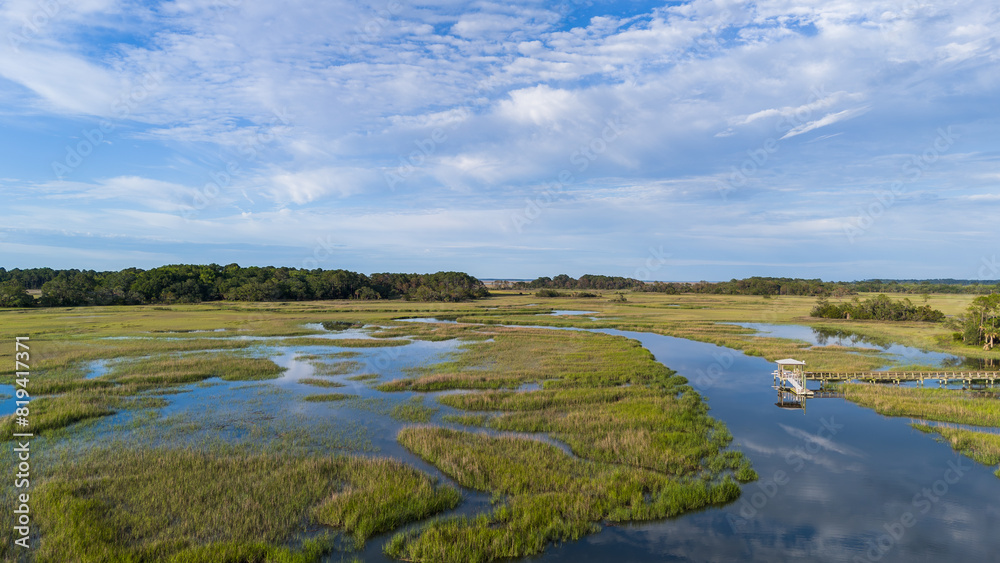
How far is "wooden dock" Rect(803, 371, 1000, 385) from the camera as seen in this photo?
3098cm

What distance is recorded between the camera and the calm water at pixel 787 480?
476 inches

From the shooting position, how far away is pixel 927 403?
25.1 m

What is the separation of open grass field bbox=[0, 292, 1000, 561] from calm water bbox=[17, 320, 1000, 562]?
21.5 inches

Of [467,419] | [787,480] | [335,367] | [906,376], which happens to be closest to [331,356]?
[335,367]

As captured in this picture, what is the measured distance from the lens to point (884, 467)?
682 inches

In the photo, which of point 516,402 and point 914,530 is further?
A: point 516,402

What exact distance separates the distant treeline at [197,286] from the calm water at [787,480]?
246ft

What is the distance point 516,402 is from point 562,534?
12.2 meters

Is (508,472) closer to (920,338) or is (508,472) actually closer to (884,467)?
(884,467)

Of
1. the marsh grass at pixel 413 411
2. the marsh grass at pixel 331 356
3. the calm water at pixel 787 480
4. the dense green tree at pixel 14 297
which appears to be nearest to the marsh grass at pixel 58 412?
the calm water at pixel 787 480

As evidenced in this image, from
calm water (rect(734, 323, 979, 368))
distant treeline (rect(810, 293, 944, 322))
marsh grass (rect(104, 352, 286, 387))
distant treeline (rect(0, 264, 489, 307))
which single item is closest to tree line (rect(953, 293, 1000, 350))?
calm water (rect(734, 323, 979, 368))

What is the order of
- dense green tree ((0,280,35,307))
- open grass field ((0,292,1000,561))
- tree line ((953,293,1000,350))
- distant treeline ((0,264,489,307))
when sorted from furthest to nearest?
distant treeline ((0,264,489,307)), dense green tree ((0,280,35,307)), tree line ((953,293,1000,350)), open grass field ((0,292,1000,561))

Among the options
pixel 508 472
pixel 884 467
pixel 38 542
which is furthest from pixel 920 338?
pixel 38 542

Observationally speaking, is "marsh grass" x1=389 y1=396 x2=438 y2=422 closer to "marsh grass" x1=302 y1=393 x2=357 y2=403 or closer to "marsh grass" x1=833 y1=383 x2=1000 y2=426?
"marsh grass" x1=302 y1=393 x2=357 y2=403
